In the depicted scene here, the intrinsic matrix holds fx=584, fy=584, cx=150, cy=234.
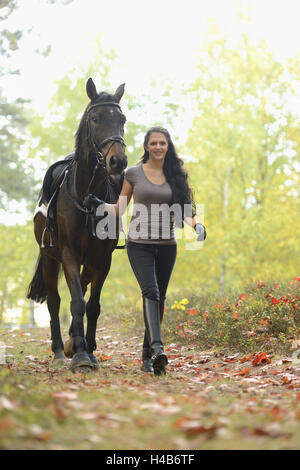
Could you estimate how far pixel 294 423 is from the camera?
310 cm

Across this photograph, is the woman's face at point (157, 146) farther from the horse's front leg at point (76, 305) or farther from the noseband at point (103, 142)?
the horse's front leg at point (76, 305)

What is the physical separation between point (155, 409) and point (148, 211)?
2.68 metres

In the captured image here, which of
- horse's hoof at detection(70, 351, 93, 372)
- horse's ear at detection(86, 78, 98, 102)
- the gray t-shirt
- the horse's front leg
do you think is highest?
horse's ear at detection(86, 78, 98, 102)

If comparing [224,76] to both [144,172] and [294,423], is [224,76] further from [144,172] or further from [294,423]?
[294,423]

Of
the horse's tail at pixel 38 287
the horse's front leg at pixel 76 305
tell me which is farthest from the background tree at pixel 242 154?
the horse's front leg at pixel 76 305

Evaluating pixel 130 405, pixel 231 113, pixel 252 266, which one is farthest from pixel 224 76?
pixel 130 405

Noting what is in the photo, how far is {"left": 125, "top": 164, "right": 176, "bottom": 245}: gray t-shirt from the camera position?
19.0 feet

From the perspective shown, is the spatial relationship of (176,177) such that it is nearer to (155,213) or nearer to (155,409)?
(155,213)

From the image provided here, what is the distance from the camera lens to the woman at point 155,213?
5746mm

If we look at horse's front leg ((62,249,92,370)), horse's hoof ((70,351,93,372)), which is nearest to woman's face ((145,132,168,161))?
horse's front leg ((62,249,92,370))

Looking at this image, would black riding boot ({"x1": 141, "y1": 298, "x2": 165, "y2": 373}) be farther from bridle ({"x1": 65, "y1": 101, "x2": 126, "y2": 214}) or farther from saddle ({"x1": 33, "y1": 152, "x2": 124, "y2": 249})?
bridle ({"x1": 65, "y1": 101, "x2": 126, "y2": 214})

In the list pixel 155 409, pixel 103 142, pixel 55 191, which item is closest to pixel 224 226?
pixel 55 191
